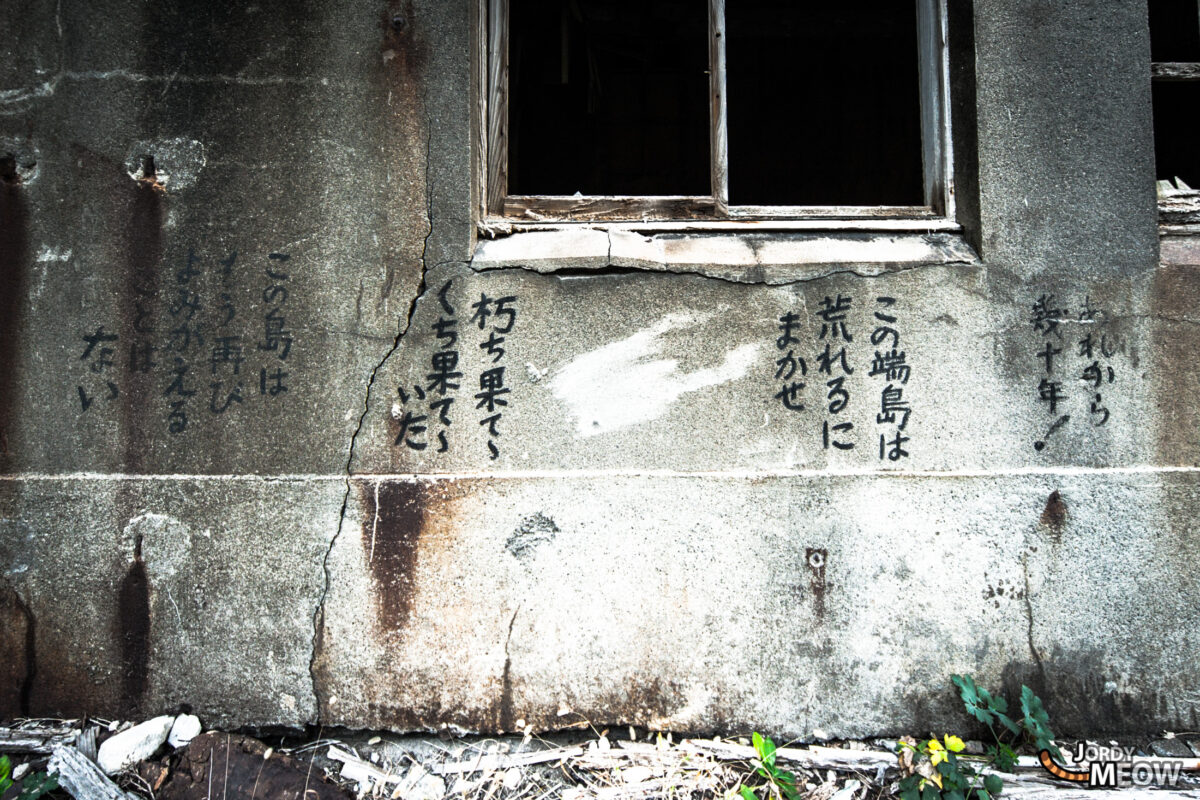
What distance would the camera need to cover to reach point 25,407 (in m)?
2.46

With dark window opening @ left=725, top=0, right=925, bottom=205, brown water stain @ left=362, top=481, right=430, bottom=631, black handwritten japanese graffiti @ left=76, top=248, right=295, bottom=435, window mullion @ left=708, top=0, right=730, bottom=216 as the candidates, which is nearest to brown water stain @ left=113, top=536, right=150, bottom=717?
black handwritten japanese graffiti @ left=76, top=248, right=295, bottom=435

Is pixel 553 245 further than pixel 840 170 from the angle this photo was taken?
No

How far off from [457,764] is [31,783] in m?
1.29

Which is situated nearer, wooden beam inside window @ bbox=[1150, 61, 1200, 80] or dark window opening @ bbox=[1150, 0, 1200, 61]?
wooden beam inside window @ bbox=[1150, 61, 1200, 80]

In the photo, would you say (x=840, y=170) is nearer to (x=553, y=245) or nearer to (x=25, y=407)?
(x=553, y=245)

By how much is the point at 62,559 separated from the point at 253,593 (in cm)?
67

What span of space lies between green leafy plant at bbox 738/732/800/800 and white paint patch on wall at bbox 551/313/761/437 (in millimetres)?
1109

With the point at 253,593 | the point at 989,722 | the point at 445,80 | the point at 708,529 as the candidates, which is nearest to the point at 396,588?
the point at 253,593

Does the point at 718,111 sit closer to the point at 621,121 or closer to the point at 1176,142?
the point at 621,121

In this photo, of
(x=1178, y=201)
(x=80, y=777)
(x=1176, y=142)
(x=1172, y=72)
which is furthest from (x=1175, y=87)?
(x=80, y=777)

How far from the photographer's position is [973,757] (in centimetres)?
230

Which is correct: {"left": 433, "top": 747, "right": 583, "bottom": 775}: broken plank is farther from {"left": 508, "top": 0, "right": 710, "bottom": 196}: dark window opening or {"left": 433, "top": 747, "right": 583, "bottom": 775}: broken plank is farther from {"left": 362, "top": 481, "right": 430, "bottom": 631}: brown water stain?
{"left": 508, "top": 0, "right": 710, "bottom": 196}: dark window opening

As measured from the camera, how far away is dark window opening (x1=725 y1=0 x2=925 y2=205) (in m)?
6.18

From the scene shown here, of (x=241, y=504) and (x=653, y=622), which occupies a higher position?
(x=241, y=504)
